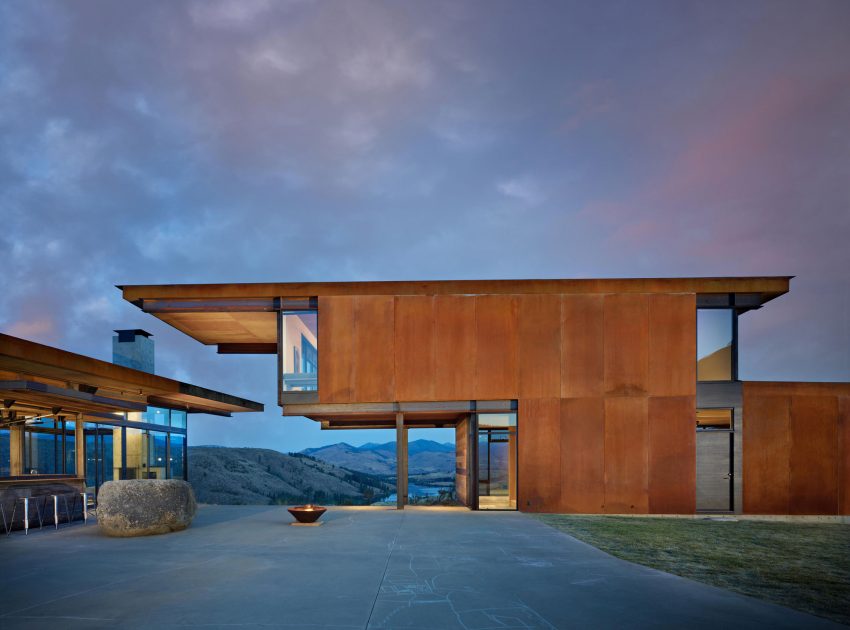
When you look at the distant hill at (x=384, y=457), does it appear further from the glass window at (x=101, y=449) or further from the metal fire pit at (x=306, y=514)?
the metal fire pit at (x=306, y=514)

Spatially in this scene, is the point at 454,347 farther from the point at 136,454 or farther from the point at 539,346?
the point at 136,454

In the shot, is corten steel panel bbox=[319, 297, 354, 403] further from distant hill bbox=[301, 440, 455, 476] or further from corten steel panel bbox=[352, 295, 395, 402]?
distant hill bbox=[301, 440, 455, 476]

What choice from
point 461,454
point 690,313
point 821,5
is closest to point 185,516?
point 461,454

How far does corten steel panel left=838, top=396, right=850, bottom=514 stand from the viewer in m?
15.7

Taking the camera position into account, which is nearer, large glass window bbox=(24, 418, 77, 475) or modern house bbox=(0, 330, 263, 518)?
modern house bbox=(0, 330, 263, 518)

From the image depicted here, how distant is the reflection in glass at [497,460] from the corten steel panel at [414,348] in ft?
6.38

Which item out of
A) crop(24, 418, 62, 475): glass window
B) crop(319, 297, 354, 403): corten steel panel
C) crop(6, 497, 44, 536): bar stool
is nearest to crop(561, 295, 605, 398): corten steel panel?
crop(319, 297, 354, 403): corten steel panel

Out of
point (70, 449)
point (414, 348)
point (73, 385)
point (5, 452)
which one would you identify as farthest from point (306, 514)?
point (70, 449)

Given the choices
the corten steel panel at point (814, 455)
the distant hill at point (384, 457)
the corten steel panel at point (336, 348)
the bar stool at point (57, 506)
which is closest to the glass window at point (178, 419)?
the bar stool at point (57, 506)

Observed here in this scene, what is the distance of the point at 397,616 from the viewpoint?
552 centimetres

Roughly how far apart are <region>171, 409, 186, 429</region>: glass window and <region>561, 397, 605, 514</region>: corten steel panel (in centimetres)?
1392

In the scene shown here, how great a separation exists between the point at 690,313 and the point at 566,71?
20.1m

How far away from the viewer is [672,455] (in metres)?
15.4

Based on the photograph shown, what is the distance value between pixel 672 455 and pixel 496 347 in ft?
18.6
